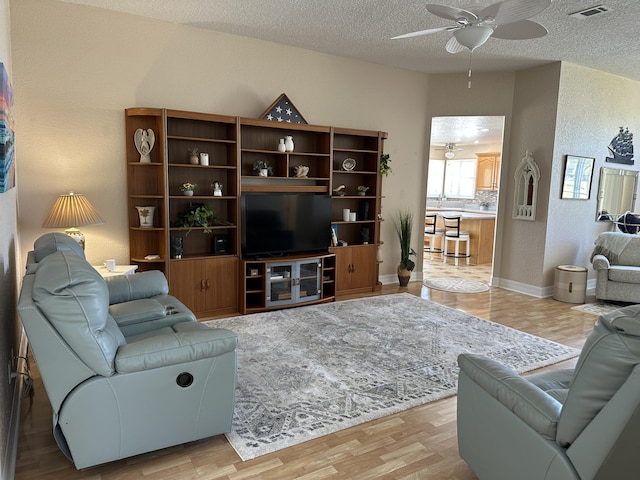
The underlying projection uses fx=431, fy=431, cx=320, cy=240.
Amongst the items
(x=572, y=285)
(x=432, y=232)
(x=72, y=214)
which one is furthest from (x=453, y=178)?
(x=72, y=214)

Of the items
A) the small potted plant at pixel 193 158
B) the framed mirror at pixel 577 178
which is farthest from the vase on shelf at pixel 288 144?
the framed mirror at pixel 577 178

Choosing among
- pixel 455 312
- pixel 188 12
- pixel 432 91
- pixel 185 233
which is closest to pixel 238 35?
pixel 188 12

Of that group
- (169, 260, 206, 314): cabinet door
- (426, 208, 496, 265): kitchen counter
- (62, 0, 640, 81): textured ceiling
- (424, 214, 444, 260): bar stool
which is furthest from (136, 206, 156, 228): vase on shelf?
(426, 208, 496, 265): kitchen counter

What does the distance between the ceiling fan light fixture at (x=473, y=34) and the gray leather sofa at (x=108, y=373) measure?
8.66 ft

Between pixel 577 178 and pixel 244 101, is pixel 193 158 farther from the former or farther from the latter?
pixel 577 178

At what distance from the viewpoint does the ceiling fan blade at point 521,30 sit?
3041mm

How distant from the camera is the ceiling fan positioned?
2660mm

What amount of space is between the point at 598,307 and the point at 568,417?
4.80 m

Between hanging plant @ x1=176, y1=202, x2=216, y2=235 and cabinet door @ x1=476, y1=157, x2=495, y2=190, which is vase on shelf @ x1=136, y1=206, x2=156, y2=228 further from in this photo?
cabinet door @ x1=476, y1=157, x2=495, y2=190

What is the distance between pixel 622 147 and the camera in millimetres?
6582

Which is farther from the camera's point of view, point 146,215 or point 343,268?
point 343,268

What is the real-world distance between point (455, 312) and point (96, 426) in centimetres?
397

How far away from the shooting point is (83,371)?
6.44 feet

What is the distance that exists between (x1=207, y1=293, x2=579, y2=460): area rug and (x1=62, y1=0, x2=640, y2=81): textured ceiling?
3056 millimetres
